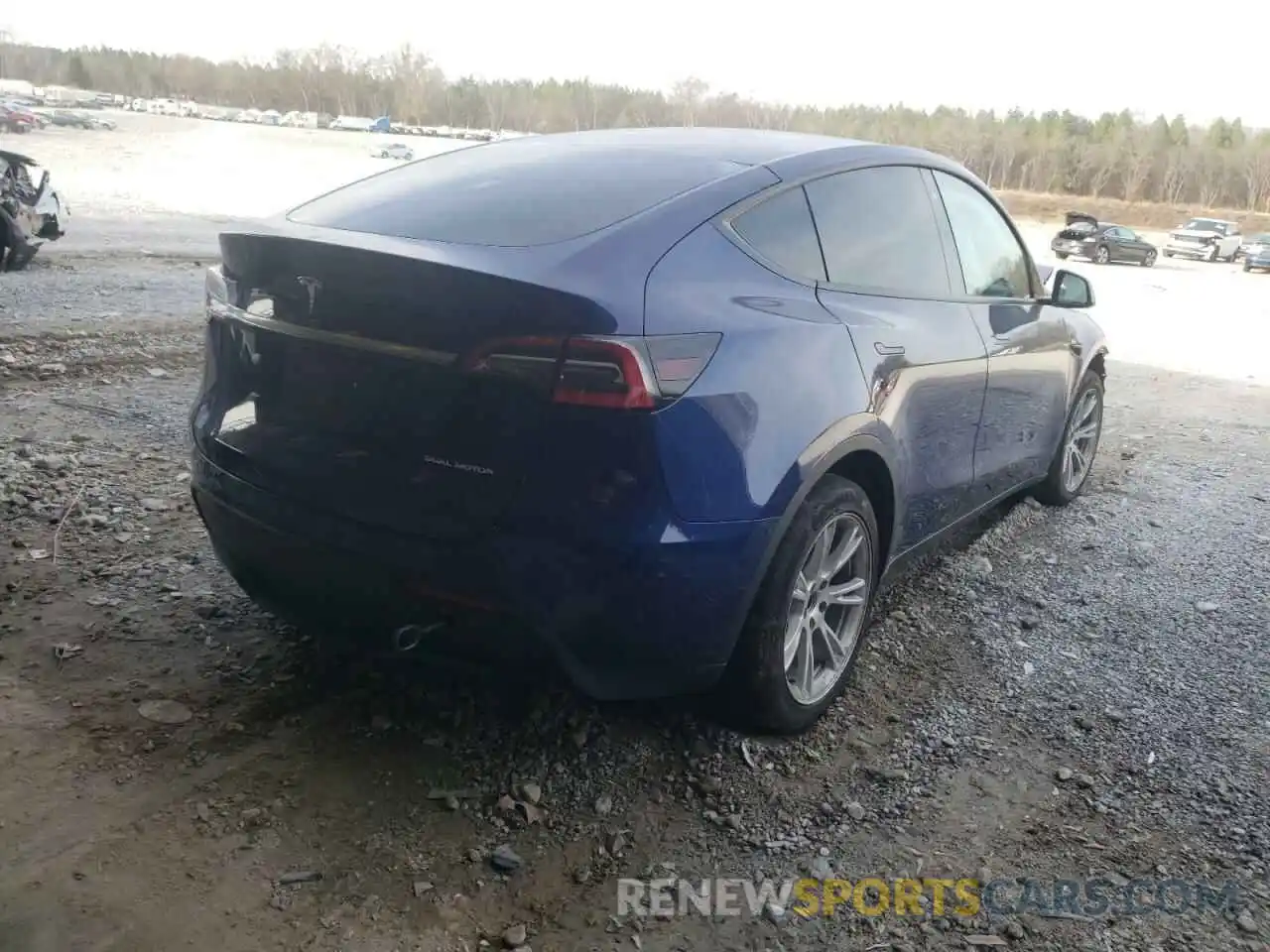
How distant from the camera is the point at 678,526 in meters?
2.42

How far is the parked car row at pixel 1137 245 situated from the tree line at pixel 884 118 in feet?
53.9

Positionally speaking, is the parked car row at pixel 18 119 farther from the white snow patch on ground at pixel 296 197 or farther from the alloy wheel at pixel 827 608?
the alloy wheel at pixel 827 608

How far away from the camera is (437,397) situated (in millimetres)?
2381

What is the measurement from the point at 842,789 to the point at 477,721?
1041mm

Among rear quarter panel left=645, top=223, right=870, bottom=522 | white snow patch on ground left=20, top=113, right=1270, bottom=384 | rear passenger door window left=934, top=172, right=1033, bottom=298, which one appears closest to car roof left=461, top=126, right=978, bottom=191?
rear passenger door window left=934, top=172, right=1033, bottom=298

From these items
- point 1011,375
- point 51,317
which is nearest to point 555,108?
point 51,317

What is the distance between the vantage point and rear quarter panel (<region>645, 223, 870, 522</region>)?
2.43 metres

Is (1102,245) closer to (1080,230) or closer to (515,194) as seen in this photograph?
(1080,230)

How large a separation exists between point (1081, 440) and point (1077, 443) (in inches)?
3.6

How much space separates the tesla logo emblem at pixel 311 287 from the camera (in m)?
2.52

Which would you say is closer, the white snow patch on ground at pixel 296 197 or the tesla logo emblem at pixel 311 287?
the tesla logo emblem at pixel 311 287

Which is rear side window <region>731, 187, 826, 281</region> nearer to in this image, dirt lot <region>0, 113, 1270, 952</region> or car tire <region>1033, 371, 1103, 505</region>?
dirt lot <region>0, 113, 1270, 952</region>

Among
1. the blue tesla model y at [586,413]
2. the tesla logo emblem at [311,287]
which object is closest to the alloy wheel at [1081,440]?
the blue tesla model y at [586,413]

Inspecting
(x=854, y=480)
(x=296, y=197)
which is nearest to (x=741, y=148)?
(x=854, y=480)
